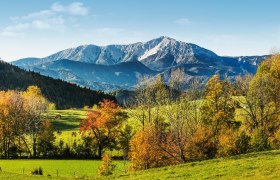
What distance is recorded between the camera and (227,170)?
44156 mm

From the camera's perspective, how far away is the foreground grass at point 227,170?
132 feet

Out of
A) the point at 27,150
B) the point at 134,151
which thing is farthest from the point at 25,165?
the point at 134,151

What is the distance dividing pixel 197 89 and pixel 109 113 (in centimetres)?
3603

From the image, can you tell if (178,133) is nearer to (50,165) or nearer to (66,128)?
(50,165)

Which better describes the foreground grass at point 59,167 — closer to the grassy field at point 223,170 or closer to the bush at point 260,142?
the grassy field at point 223,170

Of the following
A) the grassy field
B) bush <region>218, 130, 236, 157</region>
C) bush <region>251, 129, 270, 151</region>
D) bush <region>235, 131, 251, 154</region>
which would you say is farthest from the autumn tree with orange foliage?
the grassy field

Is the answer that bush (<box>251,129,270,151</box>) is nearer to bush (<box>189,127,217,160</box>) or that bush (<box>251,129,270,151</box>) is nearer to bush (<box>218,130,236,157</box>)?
bush (<box>218,130,236,157</box>)

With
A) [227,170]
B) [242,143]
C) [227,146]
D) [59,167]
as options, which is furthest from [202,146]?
[59,167]

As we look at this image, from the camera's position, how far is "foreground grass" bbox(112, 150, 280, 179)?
132ft

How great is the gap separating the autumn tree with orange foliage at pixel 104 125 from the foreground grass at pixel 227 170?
2182 inches

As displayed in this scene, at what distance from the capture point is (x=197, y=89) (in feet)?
261

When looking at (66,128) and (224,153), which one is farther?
(66,128)

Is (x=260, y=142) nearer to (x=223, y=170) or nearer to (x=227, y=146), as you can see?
(x=227, y=146)

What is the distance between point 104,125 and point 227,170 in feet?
219
